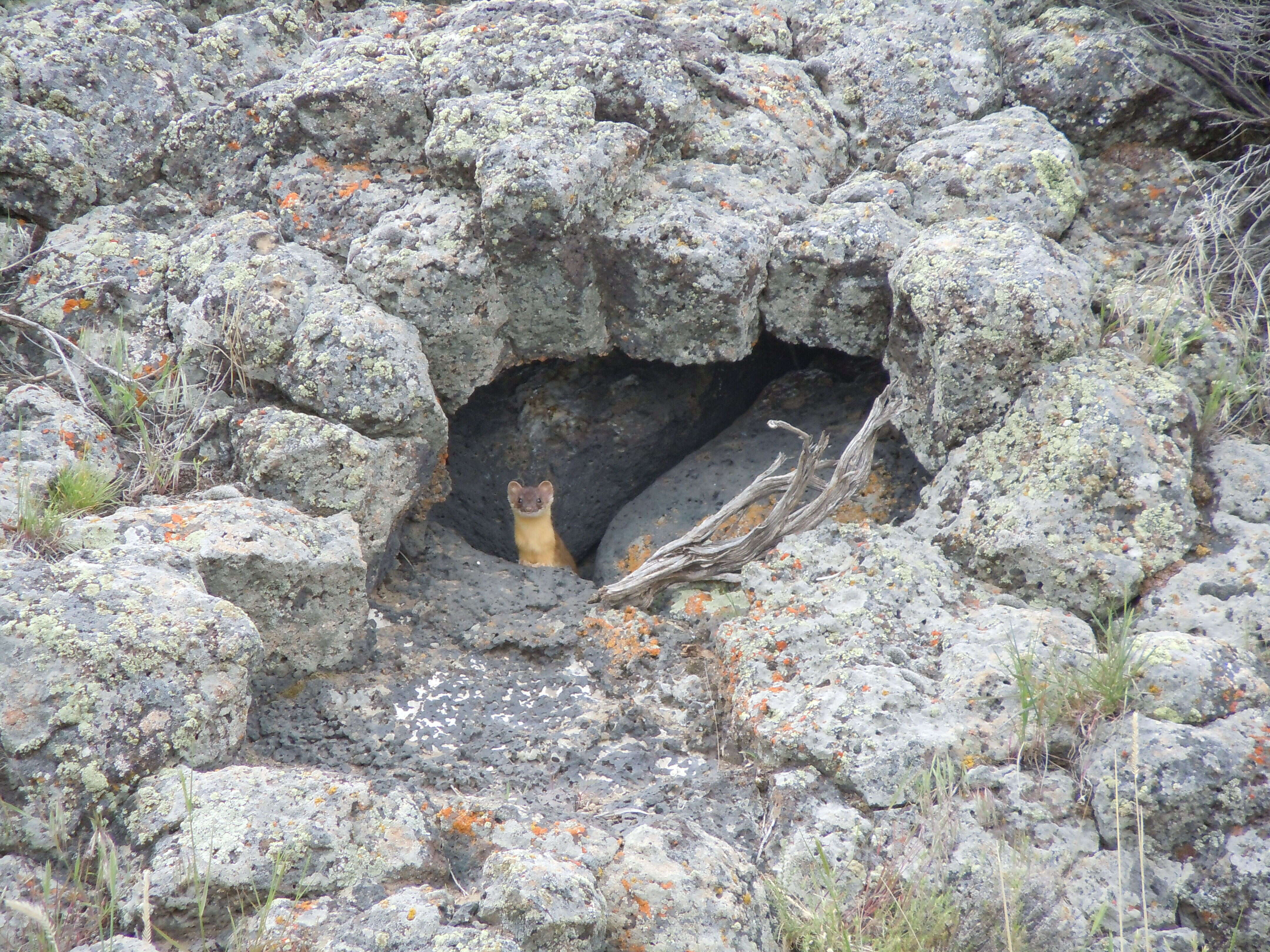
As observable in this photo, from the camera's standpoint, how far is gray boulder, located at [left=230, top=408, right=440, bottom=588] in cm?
311

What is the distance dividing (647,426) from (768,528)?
1.26 m

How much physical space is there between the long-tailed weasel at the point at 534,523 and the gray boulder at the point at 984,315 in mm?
2232

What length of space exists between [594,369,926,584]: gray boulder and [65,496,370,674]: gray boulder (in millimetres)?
1473

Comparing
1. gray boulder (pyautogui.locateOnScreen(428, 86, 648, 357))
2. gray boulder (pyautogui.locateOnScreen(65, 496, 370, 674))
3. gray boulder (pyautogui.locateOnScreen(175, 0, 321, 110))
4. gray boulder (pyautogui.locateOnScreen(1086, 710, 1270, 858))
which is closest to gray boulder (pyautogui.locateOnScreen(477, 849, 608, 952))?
gray boulder (pyautogui.locateOnScreen(65, 496, 370, 674))

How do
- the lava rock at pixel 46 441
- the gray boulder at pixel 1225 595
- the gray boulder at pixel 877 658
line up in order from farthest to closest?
the lava rock at pixel 46 441
the gray boulder at pixel 1225 595
the gray boulder at pixel 877 658

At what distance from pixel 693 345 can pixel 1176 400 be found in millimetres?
1708

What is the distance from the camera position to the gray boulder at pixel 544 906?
200 centimetres

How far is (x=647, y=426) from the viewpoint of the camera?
4.62 m

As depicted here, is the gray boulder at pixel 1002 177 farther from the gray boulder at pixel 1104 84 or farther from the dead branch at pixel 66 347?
the dead branch at pixel 66 347

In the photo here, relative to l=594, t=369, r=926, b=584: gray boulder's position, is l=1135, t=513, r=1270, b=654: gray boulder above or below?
above

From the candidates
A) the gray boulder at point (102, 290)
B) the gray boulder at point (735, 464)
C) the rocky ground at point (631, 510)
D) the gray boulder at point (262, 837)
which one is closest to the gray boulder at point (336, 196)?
the rocky ground at point (631, 510)

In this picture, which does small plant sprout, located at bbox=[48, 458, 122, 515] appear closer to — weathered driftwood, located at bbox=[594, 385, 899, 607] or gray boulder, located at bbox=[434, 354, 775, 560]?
weathered driftwood, located at bbox=[594, 385, 899, 607]

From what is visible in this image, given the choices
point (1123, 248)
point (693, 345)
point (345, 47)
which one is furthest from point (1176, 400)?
point (345, 47)

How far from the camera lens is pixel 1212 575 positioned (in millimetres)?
2807
